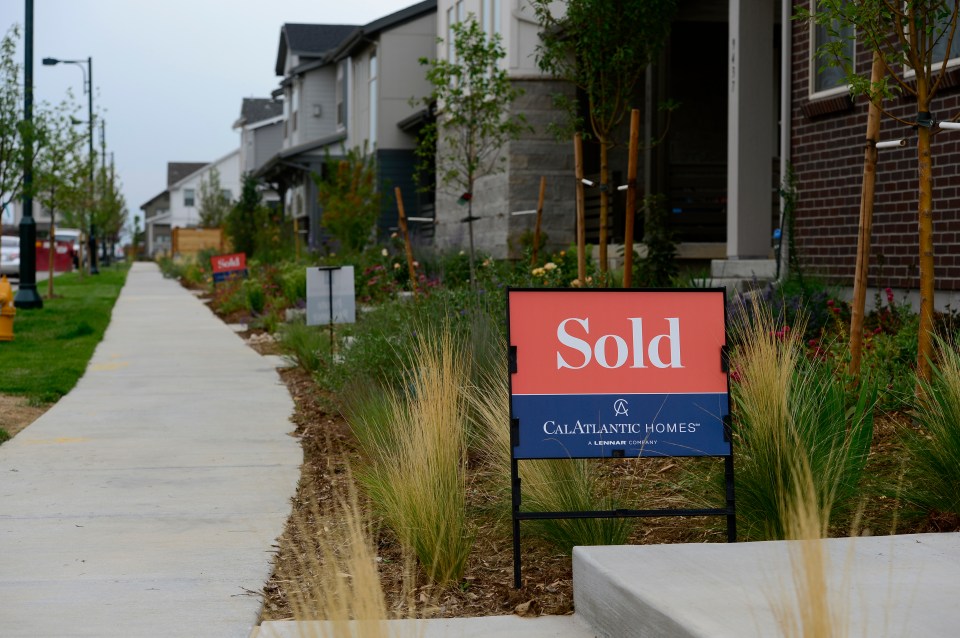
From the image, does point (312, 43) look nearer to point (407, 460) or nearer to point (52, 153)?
point (52, 153)

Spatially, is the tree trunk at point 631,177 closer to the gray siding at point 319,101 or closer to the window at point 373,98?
the window at point 373,98

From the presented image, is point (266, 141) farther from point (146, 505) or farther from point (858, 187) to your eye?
point (146, 505)

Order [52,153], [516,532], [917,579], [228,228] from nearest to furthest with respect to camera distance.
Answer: [917,579] < [516,532] < [52,153] < [228,228]

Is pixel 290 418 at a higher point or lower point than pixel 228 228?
lower

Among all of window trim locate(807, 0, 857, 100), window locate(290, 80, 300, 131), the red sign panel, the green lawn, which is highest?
window locate(290, 80, 300, 131)

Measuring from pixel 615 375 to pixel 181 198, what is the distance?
10329 centimetres

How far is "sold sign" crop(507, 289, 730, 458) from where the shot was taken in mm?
4949

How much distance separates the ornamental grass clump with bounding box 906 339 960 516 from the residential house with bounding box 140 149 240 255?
260 ft

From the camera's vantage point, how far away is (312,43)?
44.8 m

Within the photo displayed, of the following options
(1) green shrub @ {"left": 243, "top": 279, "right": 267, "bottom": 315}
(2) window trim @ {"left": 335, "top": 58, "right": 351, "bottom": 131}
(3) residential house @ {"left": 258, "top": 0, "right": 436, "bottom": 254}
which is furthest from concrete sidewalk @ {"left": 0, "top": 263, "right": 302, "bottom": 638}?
(2) window trim @ {"left": 335, "top": 58, "right": 351, "bottom": 131}

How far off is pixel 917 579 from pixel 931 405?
1716 millimetres

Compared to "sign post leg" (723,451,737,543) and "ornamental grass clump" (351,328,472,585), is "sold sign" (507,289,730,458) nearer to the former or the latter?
"sign post leg" (723,451,737,543)

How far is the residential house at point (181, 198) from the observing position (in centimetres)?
9075

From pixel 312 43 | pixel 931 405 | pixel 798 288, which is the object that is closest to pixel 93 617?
pixel 931 405
